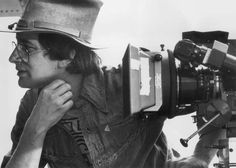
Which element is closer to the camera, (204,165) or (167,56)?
(167,56)

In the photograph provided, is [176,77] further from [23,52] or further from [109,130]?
[23,52]

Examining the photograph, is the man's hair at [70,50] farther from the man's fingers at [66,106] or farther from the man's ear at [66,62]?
the man's fingers at [66,106]

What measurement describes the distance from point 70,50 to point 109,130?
32 centimetres

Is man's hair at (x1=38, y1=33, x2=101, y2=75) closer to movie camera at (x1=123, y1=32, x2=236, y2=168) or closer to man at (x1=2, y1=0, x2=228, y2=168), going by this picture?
man at (x1=2, y1=0, x2=228, y2=168)

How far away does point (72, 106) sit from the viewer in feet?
5.27

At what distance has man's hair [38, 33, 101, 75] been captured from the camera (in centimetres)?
155

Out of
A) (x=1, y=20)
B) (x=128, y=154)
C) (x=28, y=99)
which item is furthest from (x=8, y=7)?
(x=128, y=154)

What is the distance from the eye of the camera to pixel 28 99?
1.73 meters

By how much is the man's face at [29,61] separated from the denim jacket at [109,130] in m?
0.17

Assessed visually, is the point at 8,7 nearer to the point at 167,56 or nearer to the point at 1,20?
the point at 1,20

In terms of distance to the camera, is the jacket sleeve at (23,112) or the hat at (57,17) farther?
the jacket sleeve at (23,112)

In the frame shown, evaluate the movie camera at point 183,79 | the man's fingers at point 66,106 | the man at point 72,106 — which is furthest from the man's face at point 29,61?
the movie camera at point 183,79

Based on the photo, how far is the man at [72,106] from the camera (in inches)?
58.9

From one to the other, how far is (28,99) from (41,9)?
0.40 metres
